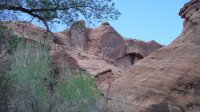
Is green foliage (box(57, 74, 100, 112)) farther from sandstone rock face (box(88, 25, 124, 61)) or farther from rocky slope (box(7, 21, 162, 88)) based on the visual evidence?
sandstone rock face (box(88, 25, 124, 61))

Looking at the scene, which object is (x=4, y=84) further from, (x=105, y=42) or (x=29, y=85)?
(x=105, y=42)

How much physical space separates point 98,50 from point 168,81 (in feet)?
73.4

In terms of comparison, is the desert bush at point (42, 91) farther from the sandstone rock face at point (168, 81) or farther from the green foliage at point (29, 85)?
the sandstone rock face at point (168, 81)

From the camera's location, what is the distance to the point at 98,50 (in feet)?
122

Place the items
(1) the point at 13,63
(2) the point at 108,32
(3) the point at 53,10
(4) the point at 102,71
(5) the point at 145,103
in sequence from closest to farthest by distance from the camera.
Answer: (3) the point at 53,10
(1) the point at 13,63
(5) the point at 145,103
(4) the point at 102,71
(2) the point at 108,32

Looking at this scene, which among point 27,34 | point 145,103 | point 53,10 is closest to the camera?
point 53,10

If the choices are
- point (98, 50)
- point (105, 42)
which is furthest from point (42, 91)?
point (105, 42)

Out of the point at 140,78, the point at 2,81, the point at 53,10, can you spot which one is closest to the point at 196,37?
the point at 140,78

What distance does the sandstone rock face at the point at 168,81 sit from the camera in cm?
1421

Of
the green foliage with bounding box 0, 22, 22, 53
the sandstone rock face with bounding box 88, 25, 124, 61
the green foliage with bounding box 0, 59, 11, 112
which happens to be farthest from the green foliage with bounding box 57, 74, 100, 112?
the sandstone rock face with bounding box 88, 25, 124, 61

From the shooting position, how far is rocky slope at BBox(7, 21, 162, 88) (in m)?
23.3

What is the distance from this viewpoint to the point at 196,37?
16031 millimetres

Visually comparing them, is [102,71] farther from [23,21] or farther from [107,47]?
[23,21]

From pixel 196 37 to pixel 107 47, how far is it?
74.6 ft
